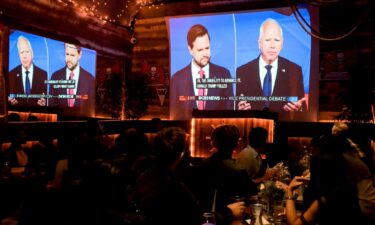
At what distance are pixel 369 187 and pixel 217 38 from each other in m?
5.70

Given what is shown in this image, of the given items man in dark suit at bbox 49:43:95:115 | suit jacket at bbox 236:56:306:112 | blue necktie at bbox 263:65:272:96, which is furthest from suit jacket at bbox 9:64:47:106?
blue necktie at bbox 263:65:272:96

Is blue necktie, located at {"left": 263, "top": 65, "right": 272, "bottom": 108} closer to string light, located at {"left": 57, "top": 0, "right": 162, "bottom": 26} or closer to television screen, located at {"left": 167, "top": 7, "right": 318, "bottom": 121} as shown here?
television screen, located at {"left": 167, "top": 7, "right": 318, "bottom": 121}

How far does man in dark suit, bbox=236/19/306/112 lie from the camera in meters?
7.78

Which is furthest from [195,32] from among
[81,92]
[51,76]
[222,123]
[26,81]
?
[26,81]

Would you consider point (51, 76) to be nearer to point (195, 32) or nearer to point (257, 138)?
point (195, 32)

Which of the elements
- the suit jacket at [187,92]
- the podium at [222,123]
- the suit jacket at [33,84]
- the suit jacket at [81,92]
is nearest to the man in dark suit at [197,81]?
the suit jacket at [187,92]

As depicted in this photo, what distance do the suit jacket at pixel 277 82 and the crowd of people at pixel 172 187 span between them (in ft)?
12.9

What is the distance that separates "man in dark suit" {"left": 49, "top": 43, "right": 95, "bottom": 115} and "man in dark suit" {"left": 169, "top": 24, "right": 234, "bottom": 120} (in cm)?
227

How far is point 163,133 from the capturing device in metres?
2.06

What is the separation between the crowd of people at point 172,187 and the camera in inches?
74.6

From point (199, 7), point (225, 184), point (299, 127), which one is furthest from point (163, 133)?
point (199, 7)

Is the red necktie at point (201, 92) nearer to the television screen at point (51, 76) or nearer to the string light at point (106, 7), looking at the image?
the string light at point (106, 7)

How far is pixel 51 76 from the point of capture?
10219 millimetres

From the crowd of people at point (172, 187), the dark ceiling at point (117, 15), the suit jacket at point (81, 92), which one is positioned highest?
the dark ceiling at point (117, 15)
